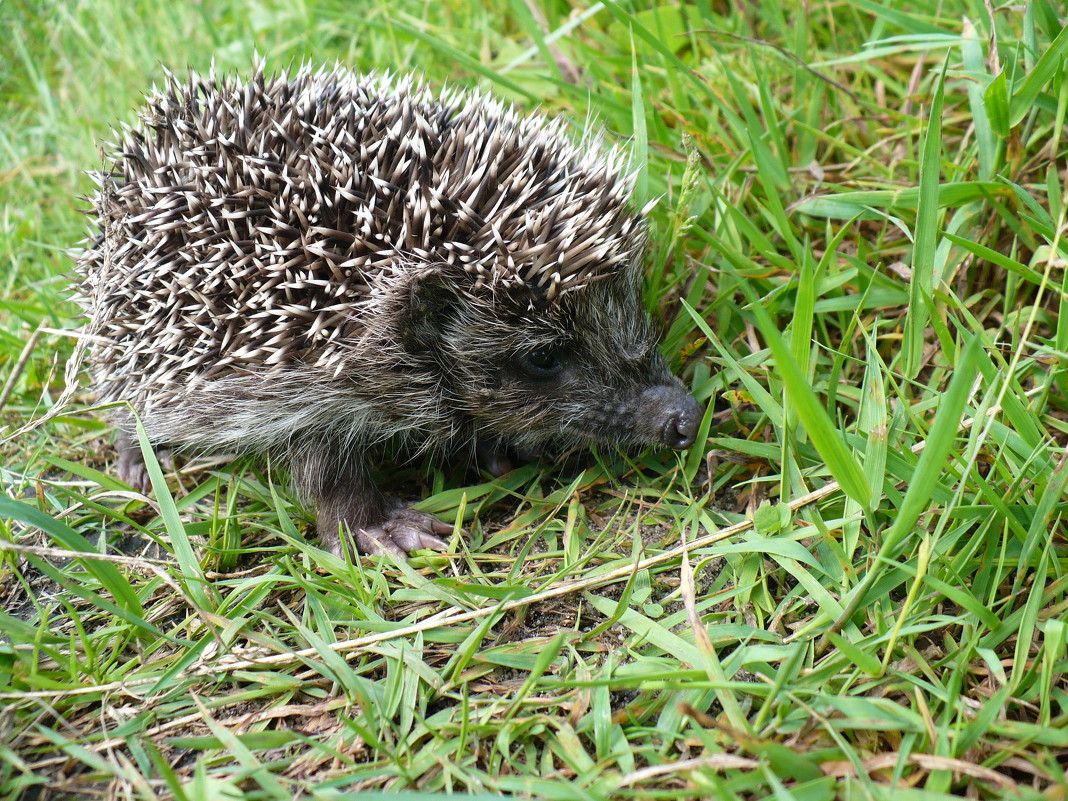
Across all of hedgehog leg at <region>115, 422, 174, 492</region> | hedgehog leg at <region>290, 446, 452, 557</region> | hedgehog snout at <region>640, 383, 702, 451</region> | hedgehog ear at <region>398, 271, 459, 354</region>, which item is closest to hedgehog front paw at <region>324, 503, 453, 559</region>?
hedgehog leg at <region>290, 446, 452, 557</region>

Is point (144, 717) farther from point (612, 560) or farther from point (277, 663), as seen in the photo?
point (612, 560)

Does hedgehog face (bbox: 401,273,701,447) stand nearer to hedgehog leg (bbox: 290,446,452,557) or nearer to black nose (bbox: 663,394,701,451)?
black nose (bbox: 663,394,701,451)

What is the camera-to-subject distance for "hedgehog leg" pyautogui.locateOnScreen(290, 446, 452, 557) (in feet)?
9.76

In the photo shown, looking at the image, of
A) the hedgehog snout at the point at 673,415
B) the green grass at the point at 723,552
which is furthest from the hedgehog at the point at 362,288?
the green grass at the point at 723,552

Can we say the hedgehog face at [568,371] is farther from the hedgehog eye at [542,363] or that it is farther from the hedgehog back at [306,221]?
the hedgehog back at [306,221]

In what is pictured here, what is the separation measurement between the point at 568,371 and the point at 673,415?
0.42 meters

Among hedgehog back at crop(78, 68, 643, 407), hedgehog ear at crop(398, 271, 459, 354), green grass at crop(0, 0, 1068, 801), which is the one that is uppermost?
hedgehog back at crop(78, 68, 643, 407)

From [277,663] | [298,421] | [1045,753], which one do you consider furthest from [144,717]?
[1045,753]

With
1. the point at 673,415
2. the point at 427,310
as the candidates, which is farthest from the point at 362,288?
the point at 673,415

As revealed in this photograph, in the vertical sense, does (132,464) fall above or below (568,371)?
above

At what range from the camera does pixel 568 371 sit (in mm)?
3080

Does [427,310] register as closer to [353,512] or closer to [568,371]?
[568,371]

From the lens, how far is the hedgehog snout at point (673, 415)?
2.98m

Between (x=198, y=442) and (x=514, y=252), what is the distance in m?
1.48
